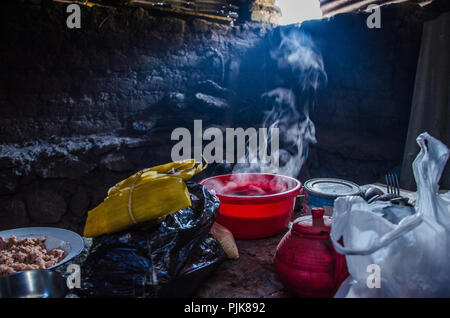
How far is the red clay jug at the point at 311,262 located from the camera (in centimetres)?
102

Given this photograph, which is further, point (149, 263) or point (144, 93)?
point (144, 93)

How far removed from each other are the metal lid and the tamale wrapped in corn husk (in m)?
0.85

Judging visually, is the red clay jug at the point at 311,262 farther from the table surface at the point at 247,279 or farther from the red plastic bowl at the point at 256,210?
the red plastic bowl at the point at 256,210

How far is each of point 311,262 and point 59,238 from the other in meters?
1.28

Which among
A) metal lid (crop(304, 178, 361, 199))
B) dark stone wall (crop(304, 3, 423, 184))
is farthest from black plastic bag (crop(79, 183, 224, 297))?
dark stone wall (crop(304, 3, 423, 184))

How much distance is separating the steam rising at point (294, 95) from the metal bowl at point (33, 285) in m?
4.44

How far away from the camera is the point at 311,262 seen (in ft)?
3.37

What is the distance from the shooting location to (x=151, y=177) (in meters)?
1.17

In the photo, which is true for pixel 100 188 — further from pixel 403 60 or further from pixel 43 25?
pixel 403 60

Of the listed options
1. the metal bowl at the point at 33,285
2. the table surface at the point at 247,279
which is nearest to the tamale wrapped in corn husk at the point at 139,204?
the metal bowl at the point at 33,285

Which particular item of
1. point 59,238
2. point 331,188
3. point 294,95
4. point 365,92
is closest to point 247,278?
point 331,188

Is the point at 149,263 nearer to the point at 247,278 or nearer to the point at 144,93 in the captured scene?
the point at 247,278

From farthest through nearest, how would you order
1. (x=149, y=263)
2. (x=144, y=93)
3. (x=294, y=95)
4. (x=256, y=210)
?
(x=294, y=95)
(x=144, y=93)
(x=256, y=210)
(x=149, y=263)

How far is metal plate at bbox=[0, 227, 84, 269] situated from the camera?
56.4 inches
